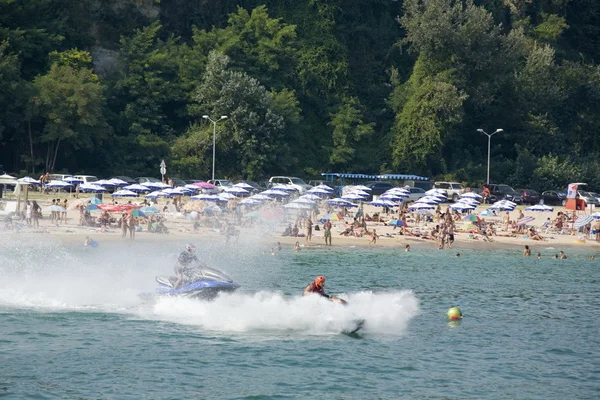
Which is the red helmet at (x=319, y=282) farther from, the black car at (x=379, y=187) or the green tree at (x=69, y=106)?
the black car at (x=379, y=187)

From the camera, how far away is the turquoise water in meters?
26.2

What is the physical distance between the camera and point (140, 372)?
2697cm

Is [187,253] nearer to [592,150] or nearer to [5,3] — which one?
[5,3]

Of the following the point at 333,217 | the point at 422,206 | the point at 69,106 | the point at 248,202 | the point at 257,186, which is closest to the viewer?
the point at 333,217

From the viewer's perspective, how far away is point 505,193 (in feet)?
287

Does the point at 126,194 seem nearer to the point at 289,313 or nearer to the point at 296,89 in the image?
the point at 296,89

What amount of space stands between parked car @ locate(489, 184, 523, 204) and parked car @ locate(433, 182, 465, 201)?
9.24 feet

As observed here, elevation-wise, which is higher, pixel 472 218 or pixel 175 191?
pixel 175 191

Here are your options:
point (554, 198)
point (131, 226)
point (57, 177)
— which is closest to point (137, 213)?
point (131, 226)

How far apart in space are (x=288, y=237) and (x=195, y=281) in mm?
26052

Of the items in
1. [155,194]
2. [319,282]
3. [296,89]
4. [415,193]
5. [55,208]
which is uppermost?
[296,89]

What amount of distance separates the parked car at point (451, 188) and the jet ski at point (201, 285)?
54.5 metres

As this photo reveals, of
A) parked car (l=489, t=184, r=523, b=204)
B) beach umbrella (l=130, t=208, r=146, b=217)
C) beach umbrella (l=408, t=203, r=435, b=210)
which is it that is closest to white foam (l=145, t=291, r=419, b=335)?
A: beach umbrella (l=130, t=208, r=146, b=217)

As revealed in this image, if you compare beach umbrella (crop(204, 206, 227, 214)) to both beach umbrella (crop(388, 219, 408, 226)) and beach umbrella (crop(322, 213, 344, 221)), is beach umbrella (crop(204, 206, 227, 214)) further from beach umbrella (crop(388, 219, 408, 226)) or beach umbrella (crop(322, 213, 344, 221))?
beach umbrella (crop(388, 219, 408, 226))
